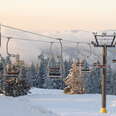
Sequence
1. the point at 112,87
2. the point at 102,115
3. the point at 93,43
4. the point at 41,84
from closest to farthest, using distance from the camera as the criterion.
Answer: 1. the point at 102,115
2. the point at 93,43
3. the point at 41,84
4. the point at 112,87

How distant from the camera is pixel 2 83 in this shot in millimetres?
60188

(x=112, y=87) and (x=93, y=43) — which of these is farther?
(x=112, y=87)

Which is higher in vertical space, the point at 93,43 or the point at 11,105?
the point at 93,43

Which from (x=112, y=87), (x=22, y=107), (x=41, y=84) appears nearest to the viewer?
(x=22, y=107)

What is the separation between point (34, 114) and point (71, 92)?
132ft

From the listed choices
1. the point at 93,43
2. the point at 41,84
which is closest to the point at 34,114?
the point at 93,43

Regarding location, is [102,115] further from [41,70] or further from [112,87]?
[112,87]

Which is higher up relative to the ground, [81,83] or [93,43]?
[93,43]

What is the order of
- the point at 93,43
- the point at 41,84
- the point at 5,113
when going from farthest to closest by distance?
the point at 41,84 < the point at 93,43 < the point at 5,113

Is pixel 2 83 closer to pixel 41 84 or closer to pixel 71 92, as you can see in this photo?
pixel 71 92

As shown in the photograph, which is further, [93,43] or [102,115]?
[93,43]

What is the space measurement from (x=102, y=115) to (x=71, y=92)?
32.4m

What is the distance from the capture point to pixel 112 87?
107 m

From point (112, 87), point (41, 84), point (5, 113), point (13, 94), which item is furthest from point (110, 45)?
point (112, 87)
